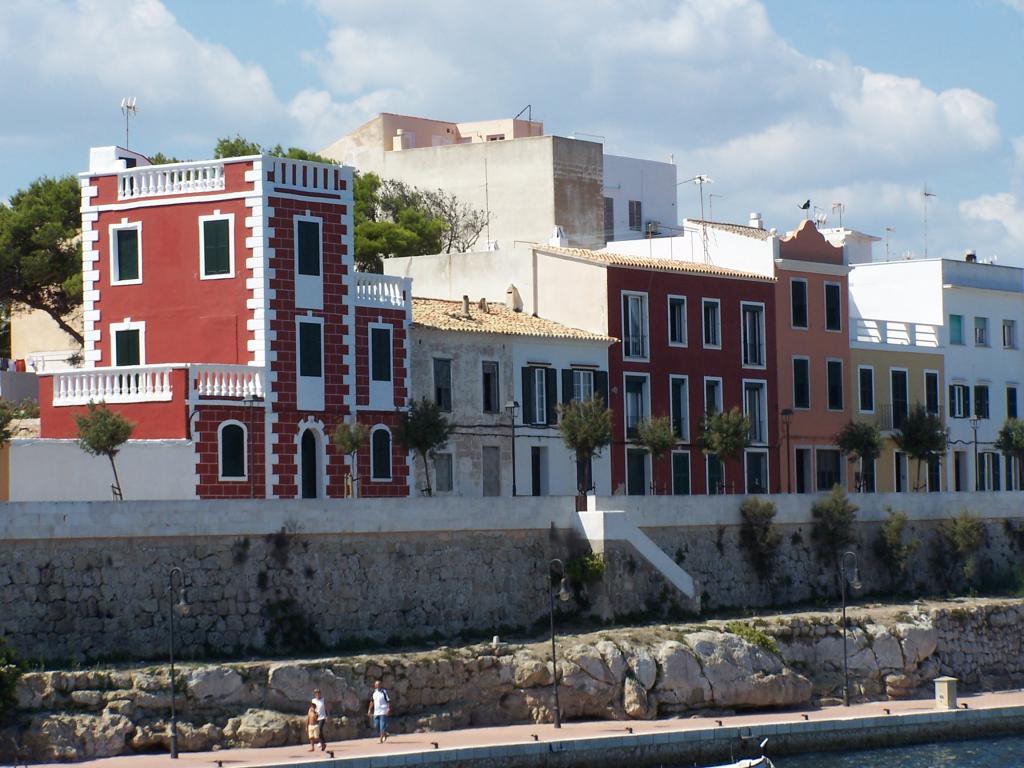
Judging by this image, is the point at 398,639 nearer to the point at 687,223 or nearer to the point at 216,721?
the point at 216,721

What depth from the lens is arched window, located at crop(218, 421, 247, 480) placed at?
47719mm

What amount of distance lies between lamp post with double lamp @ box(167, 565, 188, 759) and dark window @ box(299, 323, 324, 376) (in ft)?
30.3

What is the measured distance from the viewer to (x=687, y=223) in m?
71.5

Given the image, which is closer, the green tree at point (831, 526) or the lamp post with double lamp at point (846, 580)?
the lamp post with double lamp at point (846, 580)

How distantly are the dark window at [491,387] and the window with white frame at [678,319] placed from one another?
289 inches

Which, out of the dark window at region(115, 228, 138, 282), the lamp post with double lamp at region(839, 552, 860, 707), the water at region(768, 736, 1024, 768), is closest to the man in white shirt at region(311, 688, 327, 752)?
the water at region(768, 736, 1024, 768)

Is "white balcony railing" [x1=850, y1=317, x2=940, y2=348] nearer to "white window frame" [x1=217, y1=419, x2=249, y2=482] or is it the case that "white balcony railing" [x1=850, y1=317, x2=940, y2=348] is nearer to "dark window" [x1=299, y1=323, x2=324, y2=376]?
"dark window" [x1=299, y1=323, x2=324, y2=376]

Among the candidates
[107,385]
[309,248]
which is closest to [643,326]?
[309,248]

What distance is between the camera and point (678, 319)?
62.0 metres

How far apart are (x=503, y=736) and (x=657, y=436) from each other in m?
16.5

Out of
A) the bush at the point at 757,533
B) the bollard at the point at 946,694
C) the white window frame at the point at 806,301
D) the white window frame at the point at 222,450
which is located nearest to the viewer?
the white window frame at the point at 222,450

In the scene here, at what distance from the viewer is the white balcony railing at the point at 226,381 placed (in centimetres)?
4725

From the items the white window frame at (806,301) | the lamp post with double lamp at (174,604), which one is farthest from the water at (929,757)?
the white window frame at (806,301)

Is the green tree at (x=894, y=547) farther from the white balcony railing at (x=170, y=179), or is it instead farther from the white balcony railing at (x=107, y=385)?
the white balcony railing at (x=107, y=385)
